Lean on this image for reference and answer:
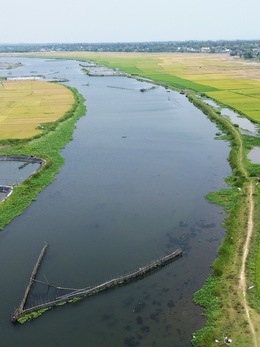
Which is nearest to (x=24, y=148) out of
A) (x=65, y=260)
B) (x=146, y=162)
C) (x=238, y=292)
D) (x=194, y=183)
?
(x=146, y=162)

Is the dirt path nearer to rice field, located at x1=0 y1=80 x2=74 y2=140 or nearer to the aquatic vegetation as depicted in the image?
the aquatic vegetation

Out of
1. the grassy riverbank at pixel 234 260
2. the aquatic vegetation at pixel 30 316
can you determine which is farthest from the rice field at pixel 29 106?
the aquatic vegetation at pixel 30 316

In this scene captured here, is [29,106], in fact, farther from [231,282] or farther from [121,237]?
[231,282]

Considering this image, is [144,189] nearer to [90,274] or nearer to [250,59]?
[90,274]

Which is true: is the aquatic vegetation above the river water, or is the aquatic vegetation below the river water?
below

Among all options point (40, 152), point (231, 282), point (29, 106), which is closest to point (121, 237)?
point (231, 282)

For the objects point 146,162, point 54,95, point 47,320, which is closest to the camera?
point 47,320

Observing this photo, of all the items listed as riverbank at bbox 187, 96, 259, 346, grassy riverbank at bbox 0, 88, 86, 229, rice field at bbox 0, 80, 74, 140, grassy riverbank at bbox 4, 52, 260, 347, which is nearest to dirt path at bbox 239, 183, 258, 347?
riverbank at bbox 187, 96, 259, 346
